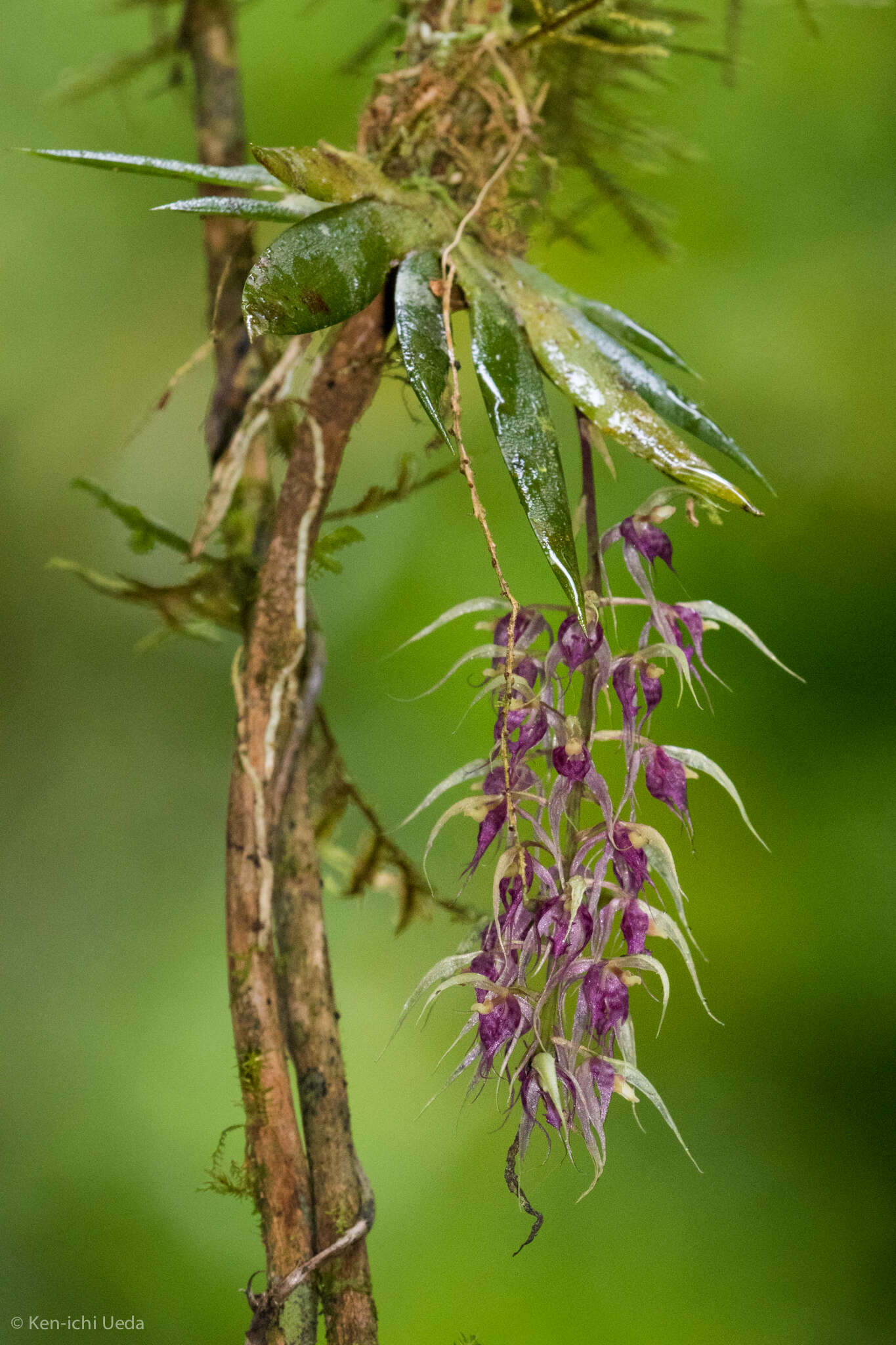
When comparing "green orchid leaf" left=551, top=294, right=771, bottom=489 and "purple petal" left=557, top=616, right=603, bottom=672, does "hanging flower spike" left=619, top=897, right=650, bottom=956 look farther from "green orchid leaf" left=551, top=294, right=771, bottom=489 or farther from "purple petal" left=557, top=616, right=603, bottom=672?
"green orchid leaf" left=551, top=294, right=771, bottom=489

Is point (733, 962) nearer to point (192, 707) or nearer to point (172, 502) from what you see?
point (192, 707)

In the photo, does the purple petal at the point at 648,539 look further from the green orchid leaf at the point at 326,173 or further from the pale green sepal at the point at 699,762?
the green orchid leaf at the point at 326,173

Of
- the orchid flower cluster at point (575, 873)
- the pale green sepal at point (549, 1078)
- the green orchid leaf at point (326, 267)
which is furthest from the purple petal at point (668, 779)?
the green orchid leaf at point (326, 267)

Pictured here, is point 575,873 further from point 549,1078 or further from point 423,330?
point 423,330

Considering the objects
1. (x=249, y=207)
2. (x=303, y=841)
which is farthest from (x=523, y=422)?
(x=303, y=841)

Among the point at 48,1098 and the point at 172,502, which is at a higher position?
the point at 172,502

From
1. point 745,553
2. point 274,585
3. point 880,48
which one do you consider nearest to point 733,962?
point 745,553

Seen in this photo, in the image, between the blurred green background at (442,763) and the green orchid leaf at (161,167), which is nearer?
the green orchid leaf at (161,167)

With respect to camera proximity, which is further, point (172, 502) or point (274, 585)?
point (172, 502)
